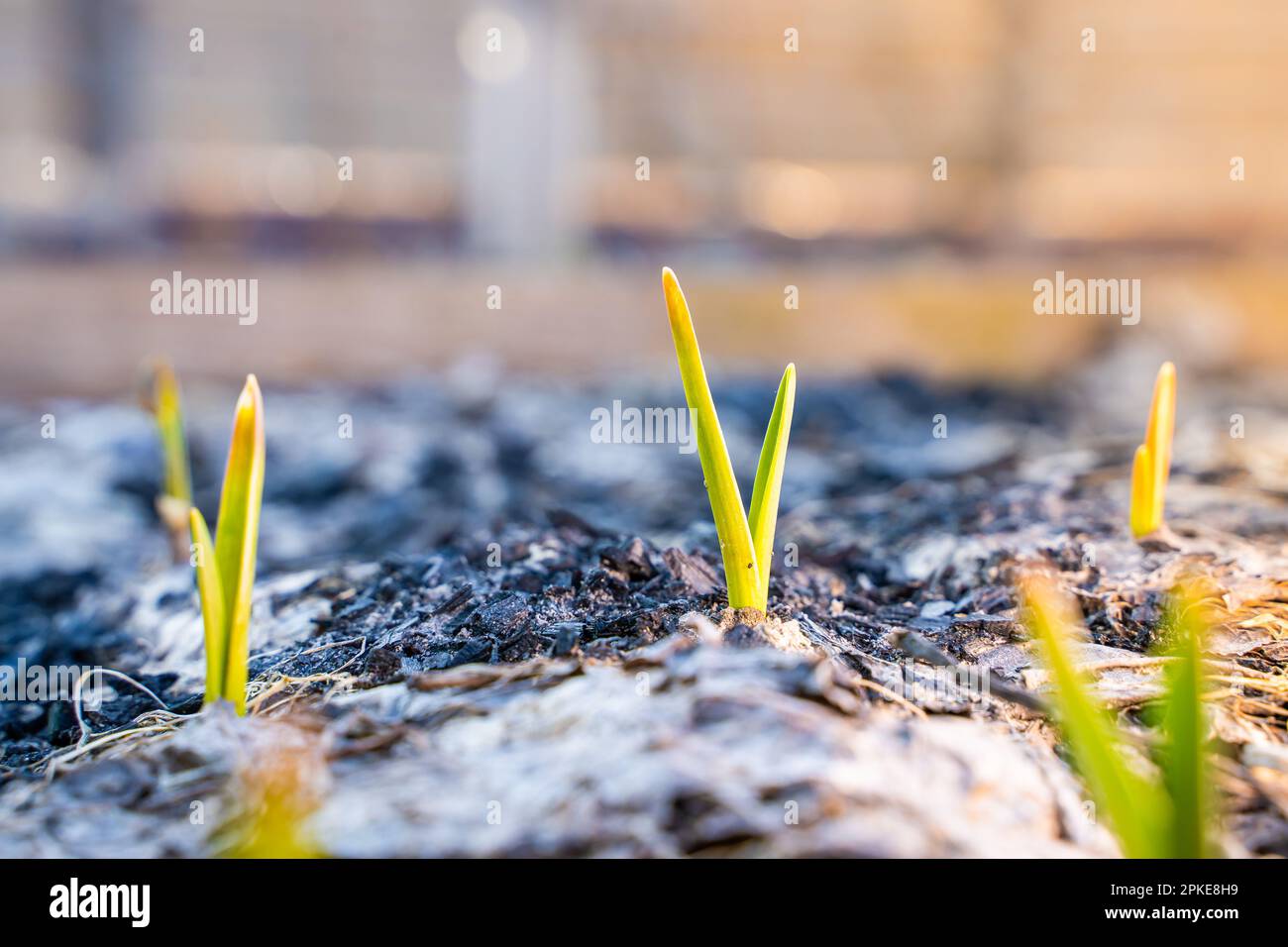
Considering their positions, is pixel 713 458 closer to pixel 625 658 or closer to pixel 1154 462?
pixel 625 658

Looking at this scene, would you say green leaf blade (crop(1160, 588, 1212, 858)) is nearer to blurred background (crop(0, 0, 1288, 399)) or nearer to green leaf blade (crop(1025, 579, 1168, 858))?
green leaf blade (crop(1025, 579, 1168, 858))

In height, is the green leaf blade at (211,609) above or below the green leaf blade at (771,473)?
below

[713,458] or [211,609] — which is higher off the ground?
[713,458]

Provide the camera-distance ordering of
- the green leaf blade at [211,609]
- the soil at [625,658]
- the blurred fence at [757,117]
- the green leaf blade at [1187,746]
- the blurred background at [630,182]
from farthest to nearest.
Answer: the blurred fence at [757,117] < the blurred background at [630,182] < the green leaf blade at [211,609] < the soil at [625,658] < the green leaf blade at [1187,746]

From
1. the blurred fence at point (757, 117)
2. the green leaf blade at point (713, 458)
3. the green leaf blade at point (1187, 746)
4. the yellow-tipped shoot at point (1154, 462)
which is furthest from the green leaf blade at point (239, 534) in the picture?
the blurred fence at point (757, 117)

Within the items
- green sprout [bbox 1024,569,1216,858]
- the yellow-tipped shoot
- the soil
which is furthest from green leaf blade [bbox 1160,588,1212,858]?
the yellow-tipped shoot

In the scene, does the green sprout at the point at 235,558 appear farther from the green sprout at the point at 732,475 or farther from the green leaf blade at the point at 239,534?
the green sprout at the point at 732,475

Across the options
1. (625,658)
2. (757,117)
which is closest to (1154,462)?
(625,658)
